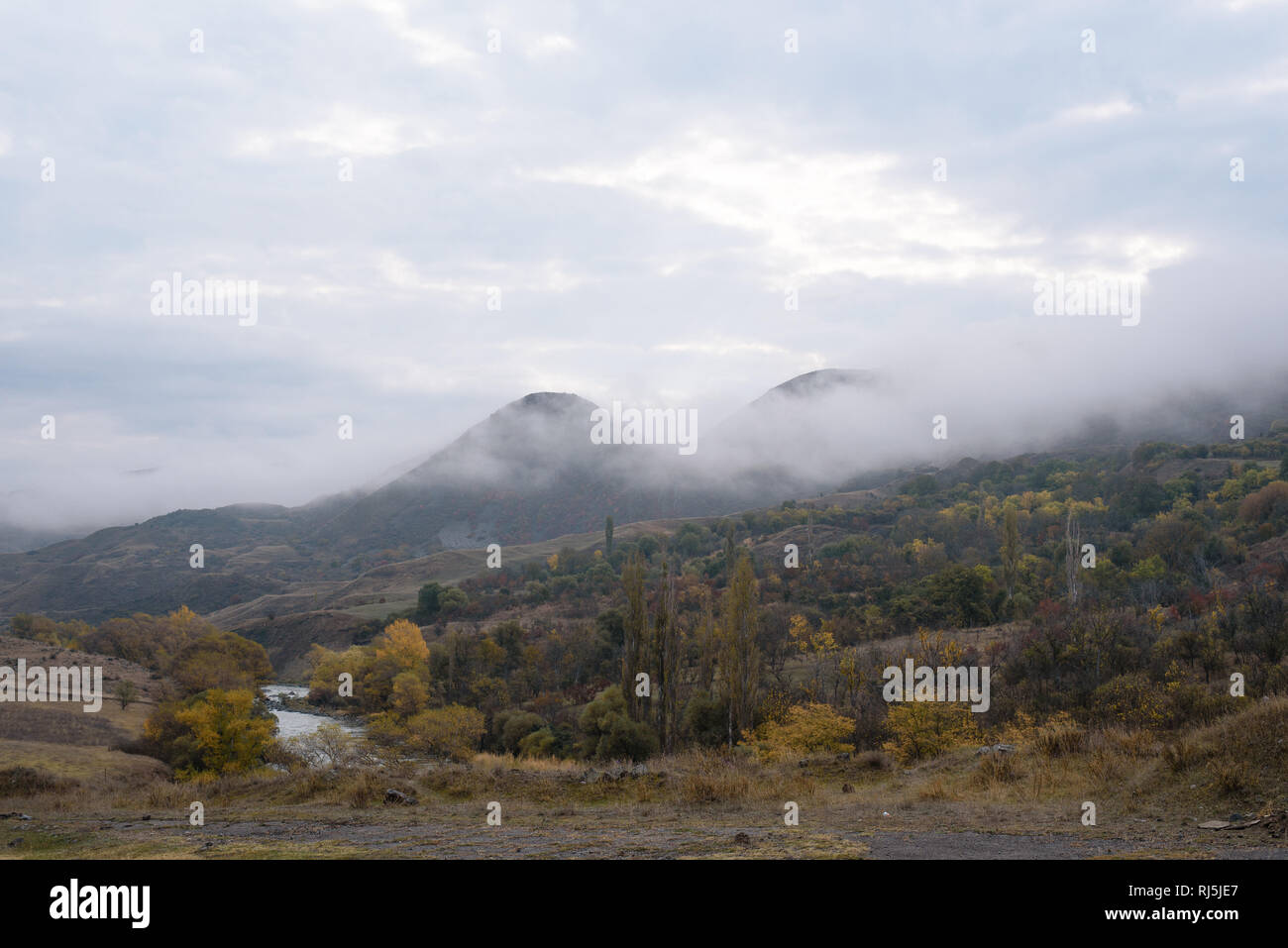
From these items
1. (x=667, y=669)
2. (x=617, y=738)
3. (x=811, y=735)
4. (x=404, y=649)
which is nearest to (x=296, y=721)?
(x=404, y=649)

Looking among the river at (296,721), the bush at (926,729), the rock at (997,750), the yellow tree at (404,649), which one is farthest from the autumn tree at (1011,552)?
the river at (296,721)

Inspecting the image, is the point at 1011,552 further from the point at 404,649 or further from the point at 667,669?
the point at 404,649

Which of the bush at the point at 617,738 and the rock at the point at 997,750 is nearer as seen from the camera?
the rock at the point at 997,750

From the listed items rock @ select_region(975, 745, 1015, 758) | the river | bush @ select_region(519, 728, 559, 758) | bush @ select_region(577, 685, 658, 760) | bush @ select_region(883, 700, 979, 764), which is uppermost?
rock @ select_region(975, 745, 1015, 758)

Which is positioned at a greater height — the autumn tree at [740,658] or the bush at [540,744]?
the autumn tree at [740,658]

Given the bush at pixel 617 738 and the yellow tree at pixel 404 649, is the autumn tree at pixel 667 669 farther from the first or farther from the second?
the yellow tree at pixel 404 649

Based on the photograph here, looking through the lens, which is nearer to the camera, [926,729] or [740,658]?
[926,729]

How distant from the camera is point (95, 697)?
63.8 m

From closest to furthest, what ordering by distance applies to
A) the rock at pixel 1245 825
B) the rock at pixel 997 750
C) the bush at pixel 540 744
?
the rock at pixel 1245 825
the rock at pixel 997 750
the bush at pixel 540 744

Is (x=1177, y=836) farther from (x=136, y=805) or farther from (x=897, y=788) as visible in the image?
(x=136, y=805)

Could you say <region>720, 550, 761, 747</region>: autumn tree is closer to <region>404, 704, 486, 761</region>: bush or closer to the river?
<region>404, 704, 486, 761</region>: bush

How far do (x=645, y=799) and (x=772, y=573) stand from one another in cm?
9093

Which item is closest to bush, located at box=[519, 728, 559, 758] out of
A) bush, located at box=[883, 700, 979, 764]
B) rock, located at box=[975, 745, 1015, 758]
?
bush, located at box=[883, 700, 979, 764]
